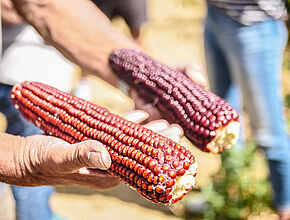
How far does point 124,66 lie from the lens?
6.70 feet

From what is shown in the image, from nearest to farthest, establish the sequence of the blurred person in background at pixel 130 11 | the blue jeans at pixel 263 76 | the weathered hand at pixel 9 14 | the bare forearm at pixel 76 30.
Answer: the bare forearm at pixel 76 30
the weathered hand at pixel 9 14
the blue jeans at pixel 263 76
the blurred person in background at pixel 130 11

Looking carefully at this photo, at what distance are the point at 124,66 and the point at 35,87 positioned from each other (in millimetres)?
433

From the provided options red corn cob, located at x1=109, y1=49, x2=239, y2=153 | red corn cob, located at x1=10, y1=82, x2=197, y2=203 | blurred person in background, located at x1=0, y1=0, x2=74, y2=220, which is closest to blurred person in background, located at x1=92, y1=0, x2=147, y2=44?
blurred person in background, located at x1=0, y1=0, x2=74, y2=220

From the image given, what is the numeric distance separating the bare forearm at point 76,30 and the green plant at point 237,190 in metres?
Answer: 1.39

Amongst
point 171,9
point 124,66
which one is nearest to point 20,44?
point 124,66

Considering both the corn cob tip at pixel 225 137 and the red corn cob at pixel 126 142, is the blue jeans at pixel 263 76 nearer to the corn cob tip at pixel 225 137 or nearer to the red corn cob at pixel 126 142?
the corn cob tip at pixel 225 137

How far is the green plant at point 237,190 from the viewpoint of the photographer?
124 inches

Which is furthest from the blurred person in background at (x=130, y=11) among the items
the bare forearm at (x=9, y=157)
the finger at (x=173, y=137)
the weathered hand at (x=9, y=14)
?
the finger at (x=173, y=137)

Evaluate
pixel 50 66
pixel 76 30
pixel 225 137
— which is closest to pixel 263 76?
pixel 225 137

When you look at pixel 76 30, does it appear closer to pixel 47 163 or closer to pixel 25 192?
pixel 47 163

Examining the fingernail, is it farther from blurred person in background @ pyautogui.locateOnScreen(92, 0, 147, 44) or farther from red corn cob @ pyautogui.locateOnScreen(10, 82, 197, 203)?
blurred person in background @ pyautogui.locateOnScreen(92, 0, 147, 44)

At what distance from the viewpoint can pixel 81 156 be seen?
4.66ft

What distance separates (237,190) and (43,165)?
202 cm

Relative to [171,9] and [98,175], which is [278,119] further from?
[171,9]
